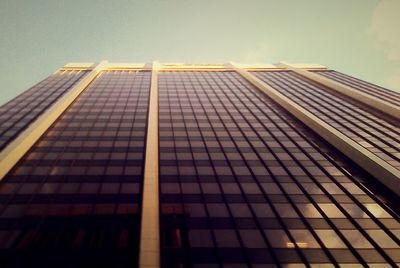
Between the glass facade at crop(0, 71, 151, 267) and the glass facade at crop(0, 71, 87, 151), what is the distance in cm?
376

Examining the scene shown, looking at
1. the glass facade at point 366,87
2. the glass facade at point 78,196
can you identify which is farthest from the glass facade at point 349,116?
the glass facade at point 78,196

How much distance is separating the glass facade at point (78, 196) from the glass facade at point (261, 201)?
10.6ft

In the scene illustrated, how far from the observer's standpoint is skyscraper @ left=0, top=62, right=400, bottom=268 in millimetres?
21594

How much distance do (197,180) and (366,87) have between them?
47487 millimetres

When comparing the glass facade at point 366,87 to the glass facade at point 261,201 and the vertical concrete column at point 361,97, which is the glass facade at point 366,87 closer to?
the vertical concrete column at point 361,97

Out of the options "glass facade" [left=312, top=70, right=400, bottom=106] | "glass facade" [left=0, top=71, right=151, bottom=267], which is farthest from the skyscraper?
"glass facade" [left=312, top=70, right=400, bottom=106]

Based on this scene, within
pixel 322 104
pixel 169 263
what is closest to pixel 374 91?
pixel 322 104

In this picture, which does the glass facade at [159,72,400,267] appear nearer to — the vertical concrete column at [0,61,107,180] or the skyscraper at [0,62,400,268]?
the skyscraper at [0,62,400,268]

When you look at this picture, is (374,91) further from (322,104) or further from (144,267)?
(144,267)

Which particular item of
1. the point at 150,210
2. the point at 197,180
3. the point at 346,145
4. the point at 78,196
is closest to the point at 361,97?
the point at 346,145

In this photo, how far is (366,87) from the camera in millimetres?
60156

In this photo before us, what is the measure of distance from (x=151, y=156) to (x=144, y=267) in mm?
14452

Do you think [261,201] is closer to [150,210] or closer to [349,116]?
[150,210]

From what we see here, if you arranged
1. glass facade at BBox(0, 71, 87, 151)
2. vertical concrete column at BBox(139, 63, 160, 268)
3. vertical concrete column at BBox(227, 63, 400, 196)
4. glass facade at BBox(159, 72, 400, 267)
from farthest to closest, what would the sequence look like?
glass facade at BBox(0, 71, 87, 151), vertical concrete column at BBox(227, 63, 400, 196), glass facade at BBox(159, 72, 400, 267), vertical concrete column at BBox(139, 63, 160, 268)
